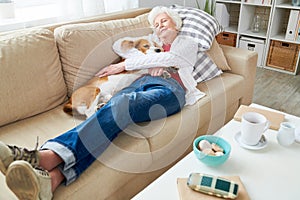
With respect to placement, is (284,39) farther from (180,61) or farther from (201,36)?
(180,61)

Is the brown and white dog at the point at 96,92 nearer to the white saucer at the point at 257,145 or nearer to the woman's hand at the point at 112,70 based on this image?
the woman's hand at the point at 112,70

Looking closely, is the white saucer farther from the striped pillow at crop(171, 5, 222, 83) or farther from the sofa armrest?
the sofa armrest

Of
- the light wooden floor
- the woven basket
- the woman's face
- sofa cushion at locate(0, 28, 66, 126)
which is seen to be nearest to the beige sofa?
sofa cushion at locate(0, 28, 66, 126)

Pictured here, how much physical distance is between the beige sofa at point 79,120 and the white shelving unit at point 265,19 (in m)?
1.59

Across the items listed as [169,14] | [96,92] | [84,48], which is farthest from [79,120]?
[169,14]

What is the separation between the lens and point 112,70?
169 centimetres

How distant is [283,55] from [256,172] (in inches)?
95.2

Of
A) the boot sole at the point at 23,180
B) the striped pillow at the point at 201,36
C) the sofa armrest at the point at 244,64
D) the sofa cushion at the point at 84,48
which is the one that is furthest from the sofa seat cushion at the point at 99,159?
the sofa armrest at the point at 244,64

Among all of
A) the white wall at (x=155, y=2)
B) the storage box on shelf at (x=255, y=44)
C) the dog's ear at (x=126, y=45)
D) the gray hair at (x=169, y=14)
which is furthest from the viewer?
the storage box on shelf at (x=255, y=44)

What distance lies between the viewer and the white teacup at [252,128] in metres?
1.16

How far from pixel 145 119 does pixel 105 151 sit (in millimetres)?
279

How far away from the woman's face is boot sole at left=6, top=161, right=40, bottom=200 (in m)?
1.24

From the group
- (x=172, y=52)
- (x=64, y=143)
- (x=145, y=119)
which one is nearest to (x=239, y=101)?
(x=172, y=52)

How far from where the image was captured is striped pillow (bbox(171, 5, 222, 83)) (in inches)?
74.2
